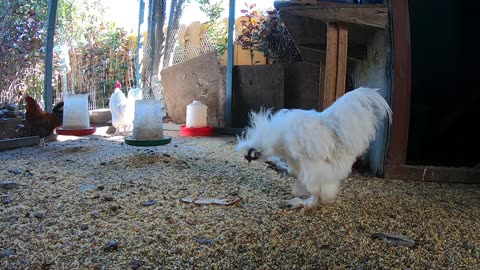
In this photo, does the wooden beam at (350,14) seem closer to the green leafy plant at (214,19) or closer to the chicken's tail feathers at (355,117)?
the chicken's tail feathers at (355,117)

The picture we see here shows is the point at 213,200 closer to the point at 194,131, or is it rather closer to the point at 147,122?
the point at 147,122

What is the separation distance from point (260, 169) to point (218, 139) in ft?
6.65

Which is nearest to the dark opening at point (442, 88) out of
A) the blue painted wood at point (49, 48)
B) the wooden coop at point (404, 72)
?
the wooden coop at point (404, 72)

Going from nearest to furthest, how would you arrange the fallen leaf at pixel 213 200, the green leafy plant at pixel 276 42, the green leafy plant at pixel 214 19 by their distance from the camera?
the fallen leaf at pixel 213 200
the green leafy plant at pixel 276 42
the green leafy plant at pixel 214 19

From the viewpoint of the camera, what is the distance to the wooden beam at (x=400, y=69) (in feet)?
8.41

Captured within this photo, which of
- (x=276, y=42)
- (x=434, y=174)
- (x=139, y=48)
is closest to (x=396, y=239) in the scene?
(x=434, y=174)

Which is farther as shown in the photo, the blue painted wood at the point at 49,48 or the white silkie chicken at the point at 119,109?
the white silkie chicken at the point at 119,109

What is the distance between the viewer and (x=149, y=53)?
23.1 ft

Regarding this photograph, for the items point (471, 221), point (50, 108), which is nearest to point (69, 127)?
point (50, 108)

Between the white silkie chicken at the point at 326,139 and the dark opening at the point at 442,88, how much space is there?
183 centimetres

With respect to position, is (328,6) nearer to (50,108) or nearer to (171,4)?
(50,108)

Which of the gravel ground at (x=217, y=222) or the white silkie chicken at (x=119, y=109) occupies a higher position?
the white silkie chicken at (x=119, y=109)

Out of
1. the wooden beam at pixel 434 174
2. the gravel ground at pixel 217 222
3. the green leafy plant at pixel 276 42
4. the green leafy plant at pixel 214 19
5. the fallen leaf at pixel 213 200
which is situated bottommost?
the gravel ground at pixel 217 222

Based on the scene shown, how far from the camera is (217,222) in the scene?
1770 millimetres
